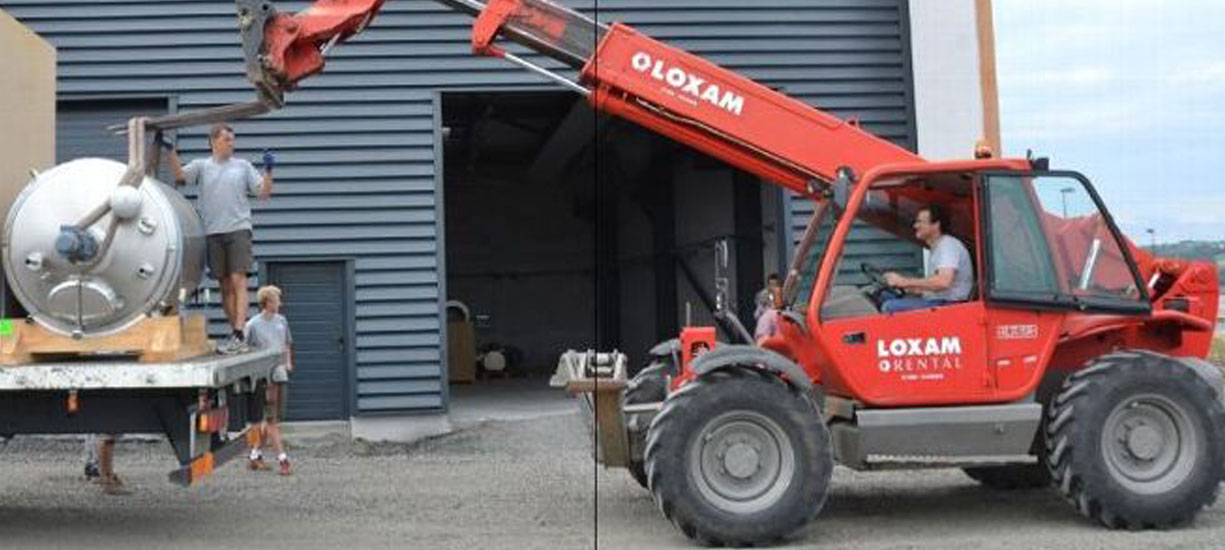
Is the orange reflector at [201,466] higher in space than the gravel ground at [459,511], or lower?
higher

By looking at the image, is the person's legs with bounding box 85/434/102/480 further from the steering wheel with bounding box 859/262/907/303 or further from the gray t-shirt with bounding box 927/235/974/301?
the gray t-shirt with bounding box 927/235/974/301

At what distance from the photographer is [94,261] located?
7312 mm

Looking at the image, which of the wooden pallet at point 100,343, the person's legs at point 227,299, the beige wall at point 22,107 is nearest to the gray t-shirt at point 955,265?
the wooden pallet at point 100,343

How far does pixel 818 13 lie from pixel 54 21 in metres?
7.99

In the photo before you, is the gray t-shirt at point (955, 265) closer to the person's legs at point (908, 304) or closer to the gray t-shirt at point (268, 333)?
the person's legs at point (908, 304)

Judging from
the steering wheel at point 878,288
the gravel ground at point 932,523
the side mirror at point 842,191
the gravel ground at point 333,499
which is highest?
the side mirror at point 842,191

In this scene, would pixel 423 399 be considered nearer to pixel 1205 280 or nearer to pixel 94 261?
pixel 94 261

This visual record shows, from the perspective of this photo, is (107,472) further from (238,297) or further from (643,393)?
(643,393)

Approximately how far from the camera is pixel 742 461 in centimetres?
720

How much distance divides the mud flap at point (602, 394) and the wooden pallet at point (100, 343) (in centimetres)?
230

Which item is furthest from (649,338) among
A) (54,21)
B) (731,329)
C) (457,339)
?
(731,329)

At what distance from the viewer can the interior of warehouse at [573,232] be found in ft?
56.2

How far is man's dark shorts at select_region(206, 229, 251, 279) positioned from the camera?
8531 millimetres

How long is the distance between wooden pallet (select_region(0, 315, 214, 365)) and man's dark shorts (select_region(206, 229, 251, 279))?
3.56ft
